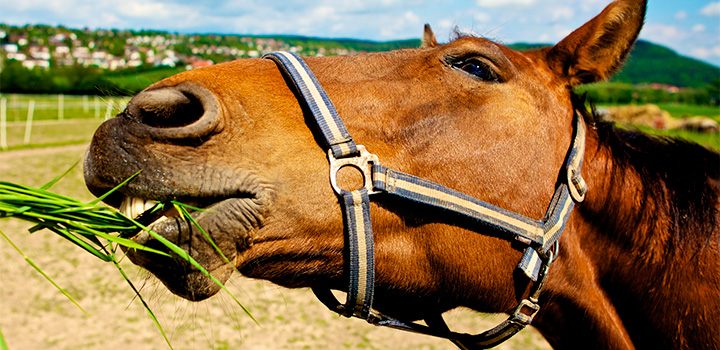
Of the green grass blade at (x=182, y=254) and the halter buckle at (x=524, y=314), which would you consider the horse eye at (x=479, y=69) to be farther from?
the green grass blade at (x=182, y=254)

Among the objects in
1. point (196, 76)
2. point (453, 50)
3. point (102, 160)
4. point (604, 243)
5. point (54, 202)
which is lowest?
point (604, 243)

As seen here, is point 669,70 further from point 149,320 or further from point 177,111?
point 177,111

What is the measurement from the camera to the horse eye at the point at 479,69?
231 cm

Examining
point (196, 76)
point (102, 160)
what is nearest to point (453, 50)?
point (196, 76)

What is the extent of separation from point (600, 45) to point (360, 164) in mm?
1315

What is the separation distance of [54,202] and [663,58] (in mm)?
207041

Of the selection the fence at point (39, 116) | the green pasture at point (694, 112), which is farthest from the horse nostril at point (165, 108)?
the green pasture at point (694, 112)

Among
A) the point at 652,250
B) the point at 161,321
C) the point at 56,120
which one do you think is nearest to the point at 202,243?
the point at 652,250

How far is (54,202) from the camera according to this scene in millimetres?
1705

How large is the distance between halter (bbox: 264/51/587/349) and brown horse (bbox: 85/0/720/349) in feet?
0.15

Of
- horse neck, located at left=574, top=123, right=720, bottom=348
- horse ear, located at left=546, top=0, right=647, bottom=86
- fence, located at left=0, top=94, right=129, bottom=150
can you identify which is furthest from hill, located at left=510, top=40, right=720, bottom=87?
horse ear, located at left=546, top=0, right=647, bottom=86

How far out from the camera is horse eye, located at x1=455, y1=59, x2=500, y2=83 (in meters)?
2.31

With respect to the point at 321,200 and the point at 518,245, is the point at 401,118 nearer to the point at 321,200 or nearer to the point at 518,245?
the point at 321,200

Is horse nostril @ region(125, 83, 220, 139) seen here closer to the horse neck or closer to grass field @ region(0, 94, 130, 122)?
the horse neck
